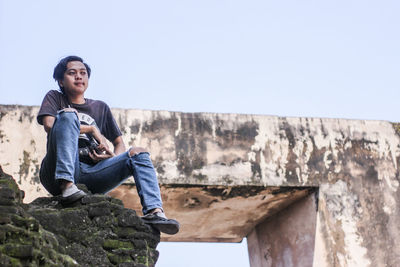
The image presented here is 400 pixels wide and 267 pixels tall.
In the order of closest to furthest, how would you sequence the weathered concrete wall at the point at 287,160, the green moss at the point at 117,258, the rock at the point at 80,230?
the rock at the point at 80,230
the green moss at the point at 117,258
the weathered concrete wall at the point at 287,160

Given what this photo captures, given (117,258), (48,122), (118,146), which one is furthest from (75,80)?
(117,258)

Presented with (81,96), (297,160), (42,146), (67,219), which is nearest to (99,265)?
(67,219)

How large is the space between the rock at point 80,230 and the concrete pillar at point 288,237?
3.64 meters

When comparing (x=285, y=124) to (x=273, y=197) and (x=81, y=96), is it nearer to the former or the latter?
(x=273, y=197)

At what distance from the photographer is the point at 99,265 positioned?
3777mm

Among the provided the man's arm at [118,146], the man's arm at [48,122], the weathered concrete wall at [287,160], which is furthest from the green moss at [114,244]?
the weathered concrete wall at [287,160]

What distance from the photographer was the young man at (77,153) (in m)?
4.16

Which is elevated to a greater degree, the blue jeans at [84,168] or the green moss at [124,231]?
the blue jeans at [84,168]

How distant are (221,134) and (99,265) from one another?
3.95m

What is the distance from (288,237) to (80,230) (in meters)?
4.19

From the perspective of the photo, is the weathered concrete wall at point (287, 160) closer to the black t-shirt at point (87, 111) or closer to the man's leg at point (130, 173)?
the black t-shirt at point (87, 111)

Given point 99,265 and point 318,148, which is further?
point 318,148

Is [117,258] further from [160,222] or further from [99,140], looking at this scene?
[99,140]

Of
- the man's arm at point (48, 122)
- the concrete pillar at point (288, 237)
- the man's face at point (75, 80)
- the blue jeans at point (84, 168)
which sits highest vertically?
the man's face at point (75, 80)
